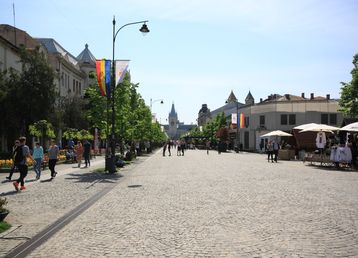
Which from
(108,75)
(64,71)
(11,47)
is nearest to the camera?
(108,75)

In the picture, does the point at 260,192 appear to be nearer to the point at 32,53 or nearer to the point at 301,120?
the point at 32,53

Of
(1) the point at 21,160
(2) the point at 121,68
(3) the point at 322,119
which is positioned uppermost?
(2) the point at 121,68

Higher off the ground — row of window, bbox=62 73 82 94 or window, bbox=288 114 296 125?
row of window, bbox=62 73 82 94

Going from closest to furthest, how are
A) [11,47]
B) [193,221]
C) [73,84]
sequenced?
[193,221] < [11,47] < [73,84]

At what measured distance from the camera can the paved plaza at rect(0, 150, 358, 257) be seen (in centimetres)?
669

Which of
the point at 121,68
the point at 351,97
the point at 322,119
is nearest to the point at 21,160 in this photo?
the point at 121,68

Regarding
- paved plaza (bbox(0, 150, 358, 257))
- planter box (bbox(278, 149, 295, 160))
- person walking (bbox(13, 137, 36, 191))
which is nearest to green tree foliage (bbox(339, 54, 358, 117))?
planter box (bbox(278, 149, 295, 160))

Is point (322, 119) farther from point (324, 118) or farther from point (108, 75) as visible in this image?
point (108, 75)

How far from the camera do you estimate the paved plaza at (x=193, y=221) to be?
669 centimetres

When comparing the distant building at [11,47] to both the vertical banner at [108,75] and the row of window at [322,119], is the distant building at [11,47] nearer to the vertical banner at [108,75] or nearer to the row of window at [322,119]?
the vertical banner at [108,75]

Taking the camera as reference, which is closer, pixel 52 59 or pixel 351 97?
pixel 351 97

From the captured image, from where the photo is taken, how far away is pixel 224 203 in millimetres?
11453

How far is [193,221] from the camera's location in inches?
351

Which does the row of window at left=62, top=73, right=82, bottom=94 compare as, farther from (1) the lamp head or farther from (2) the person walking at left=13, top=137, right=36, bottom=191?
(2) the person walking at left=13, top=137, right=36, bottom=191
